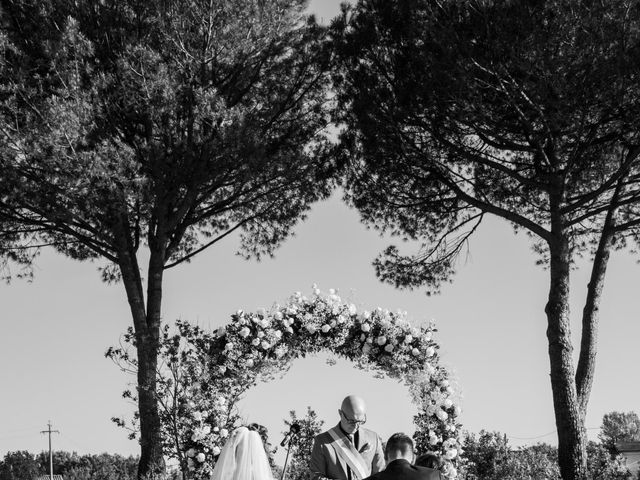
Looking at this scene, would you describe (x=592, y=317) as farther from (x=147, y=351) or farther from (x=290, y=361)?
(x=147, y=351)

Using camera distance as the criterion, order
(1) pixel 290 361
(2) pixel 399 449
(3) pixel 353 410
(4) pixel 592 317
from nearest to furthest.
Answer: (2) pixel 399 449
(3) pixel 353 410
(1) pixel 290 361
(4) pixel 592 317

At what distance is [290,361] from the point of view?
12812mm

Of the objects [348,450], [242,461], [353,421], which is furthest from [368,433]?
[242,461]

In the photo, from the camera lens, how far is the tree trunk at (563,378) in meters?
13.4

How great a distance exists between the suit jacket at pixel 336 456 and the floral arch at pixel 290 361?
6.42 m

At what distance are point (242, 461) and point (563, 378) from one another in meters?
8.90

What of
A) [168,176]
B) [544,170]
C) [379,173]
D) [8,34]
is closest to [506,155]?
[544,170]

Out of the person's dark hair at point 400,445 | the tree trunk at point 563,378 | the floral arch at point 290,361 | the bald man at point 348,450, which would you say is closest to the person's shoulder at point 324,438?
the bald man at point 348,450

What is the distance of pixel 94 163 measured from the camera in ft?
45.3

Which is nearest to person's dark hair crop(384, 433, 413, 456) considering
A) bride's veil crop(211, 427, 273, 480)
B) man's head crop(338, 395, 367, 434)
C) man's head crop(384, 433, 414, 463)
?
man's head crop(384, 433, 414, 463)

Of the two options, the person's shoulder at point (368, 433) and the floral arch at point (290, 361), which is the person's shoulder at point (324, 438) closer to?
the person's shoulder at point (368, 433)

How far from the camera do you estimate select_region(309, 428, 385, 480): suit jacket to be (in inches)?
232

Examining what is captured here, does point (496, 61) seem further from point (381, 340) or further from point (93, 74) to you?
point (93, 74)

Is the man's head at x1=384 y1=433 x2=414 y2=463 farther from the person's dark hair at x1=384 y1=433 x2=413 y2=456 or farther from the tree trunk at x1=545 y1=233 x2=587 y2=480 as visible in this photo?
the tree trunk at x1=545 y1=233 x2=587 y2=480
